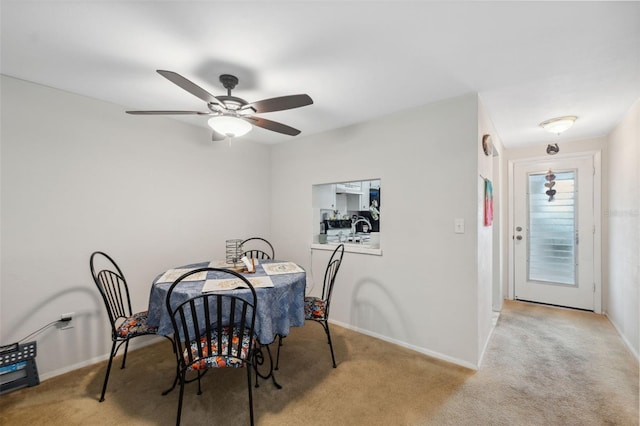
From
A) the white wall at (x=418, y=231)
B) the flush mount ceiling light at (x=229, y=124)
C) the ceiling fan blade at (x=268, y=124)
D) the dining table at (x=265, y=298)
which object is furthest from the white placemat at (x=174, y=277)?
the white wall at (x=418, y=231)

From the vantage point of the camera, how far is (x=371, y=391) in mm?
1968

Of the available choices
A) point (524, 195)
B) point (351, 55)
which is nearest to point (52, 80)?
point (351, 55)

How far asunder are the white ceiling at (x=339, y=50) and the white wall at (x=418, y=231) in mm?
328

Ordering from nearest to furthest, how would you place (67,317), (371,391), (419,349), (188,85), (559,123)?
(188,85), (371,391), (67,317), (419,349), (559,123)

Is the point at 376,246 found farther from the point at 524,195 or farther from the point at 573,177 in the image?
the point at 573,177

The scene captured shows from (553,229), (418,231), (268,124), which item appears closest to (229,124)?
(268,124)

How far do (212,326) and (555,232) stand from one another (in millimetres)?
4500

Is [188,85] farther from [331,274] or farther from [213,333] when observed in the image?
[331,274]

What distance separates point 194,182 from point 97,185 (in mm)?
872

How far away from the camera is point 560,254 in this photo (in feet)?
12.3

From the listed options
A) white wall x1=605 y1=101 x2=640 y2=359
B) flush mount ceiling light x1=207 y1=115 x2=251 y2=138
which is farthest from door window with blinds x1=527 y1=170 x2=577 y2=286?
flush mount ceiling light x1=207 y1=115 x2=251 y2=138

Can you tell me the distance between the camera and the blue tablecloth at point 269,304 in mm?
1718

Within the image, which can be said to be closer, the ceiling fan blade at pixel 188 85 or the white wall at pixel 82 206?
the ceiling fan blade at pixel 188 85

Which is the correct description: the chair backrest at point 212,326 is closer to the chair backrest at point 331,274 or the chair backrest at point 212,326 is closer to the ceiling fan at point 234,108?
the chair backrest at point 331,274
